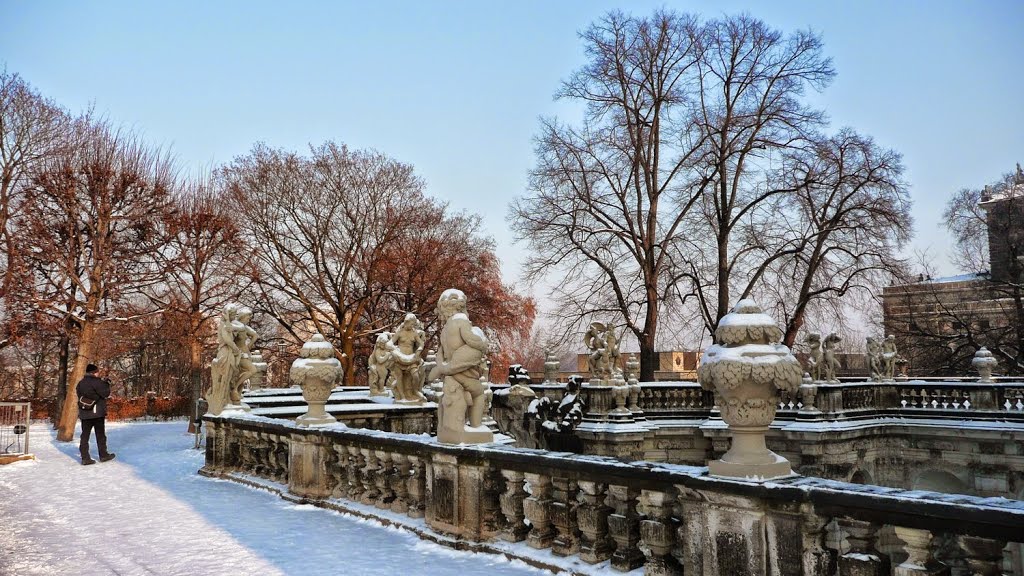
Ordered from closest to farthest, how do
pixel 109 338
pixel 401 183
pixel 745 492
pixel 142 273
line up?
pixel 745 492 < pixel 142 273 < pixel 109 338 < pixel 401 183

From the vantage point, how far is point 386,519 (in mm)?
7137

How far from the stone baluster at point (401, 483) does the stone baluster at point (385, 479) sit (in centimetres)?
14

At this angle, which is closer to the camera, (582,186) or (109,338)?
(582,186)

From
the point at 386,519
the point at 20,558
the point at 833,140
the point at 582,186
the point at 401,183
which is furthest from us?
the point at 401,183

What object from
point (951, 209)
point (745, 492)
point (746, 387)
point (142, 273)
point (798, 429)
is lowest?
point (798, 429)

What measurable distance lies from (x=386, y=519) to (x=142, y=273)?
18.3 m

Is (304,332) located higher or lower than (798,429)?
higher

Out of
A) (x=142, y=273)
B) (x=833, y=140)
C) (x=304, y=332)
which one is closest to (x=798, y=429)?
(x=833, y=140)

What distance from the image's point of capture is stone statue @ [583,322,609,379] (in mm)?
21922

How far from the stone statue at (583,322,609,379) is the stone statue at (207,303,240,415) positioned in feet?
39.4

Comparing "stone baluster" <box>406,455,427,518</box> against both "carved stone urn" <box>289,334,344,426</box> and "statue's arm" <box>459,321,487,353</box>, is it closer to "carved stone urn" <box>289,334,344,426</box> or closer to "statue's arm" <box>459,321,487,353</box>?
"statue's arm" <box>459,321,487,353</box>

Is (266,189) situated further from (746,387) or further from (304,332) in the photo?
(746,387)

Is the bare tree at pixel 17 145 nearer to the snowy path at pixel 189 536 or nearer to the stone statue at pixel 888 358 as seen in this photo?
the snowy path at pixel 189 536

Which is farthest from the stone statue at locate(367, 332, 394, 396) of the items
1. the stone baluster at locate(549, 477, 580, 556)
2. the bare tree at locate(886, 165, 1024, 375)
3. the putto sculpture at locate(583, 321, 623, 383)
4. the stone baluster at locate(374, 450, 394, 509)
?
the bare tree at locate(886, 165, 1024, 375)
